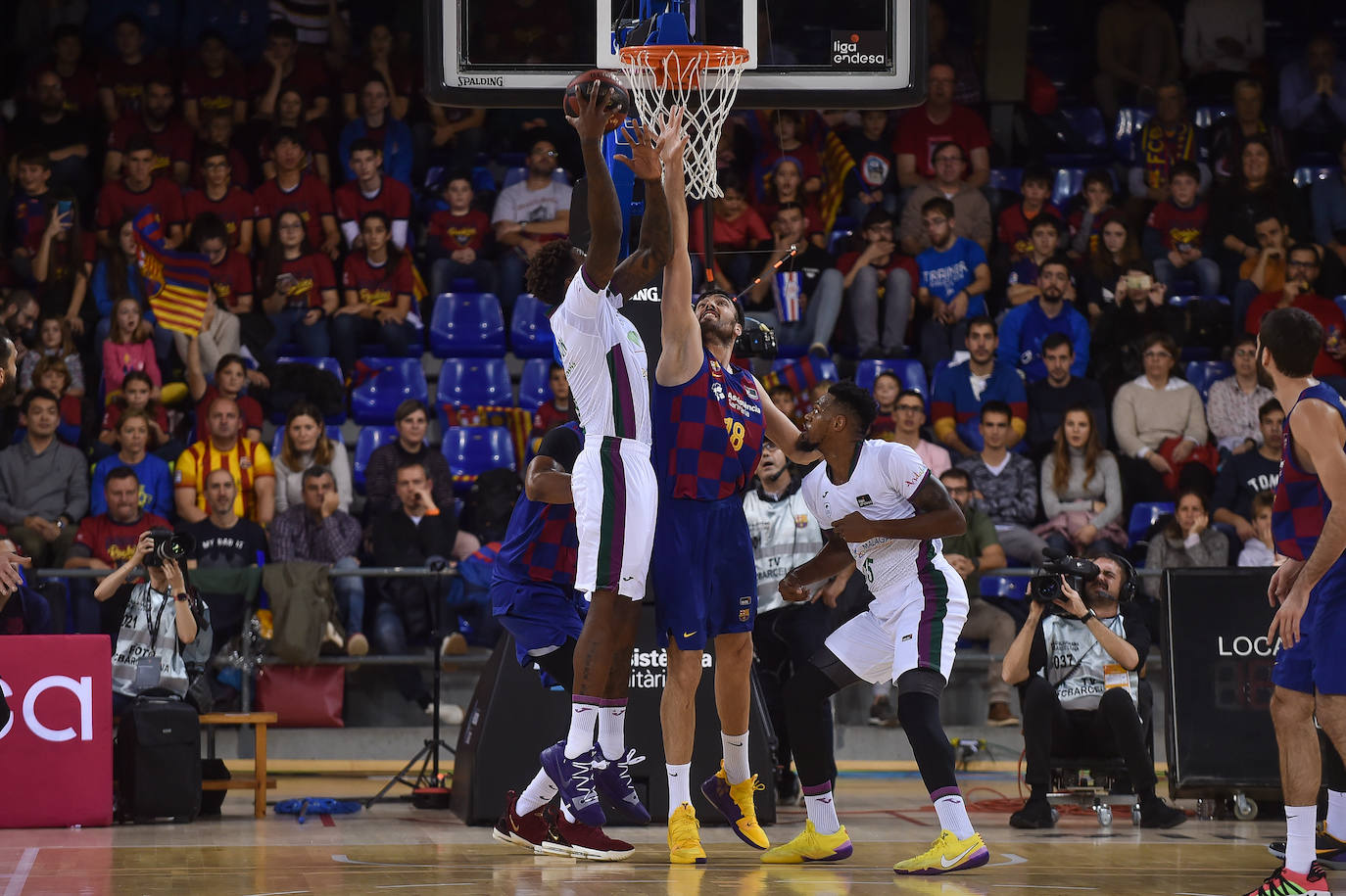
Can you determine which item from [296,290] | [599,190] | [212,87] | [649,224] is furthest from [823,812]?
[212,87]

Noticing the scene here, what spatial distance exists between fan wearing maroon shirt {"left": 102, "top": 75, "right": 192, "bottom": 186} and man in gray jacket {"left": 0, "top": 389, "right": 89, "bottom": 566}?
3235 mm

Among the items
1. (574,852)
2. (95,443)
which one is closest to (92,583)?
(95,443)

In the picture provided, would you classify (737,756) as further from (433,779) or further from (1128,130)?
(1128,130)

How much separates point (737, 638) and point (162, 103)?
9461 millimetres

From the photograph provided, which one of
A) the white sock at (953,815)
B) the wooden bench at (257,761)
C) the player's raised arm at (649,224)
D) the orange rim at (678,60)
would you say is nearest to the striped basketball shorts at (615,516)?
the player's raised arm at (649,224)

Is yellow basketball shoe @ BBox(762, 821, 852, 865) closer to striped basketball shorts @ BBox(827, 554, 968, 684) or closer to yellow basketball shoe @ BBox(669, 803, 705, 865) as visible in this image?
yellow basketball shoe @ BBox(669, 803, 705, 865)

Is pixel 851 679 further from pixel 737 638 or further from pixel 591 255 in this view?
pixel 591 255

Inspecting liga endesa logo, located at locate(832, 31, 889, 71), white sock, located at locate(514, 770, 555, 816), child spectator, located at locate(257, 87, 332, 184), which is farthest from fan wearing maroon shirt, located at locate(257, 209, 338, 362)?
white sock, located at locate(514, 770, 555, 816)

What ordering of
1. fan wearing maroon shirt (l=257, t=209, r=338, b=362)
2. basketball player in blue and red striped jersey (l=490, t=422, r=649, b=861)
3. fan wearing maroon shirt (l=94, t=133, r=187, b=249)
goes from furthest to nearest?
fan wearing maroon shirt (l=94, t=133, r=187, b=249)
fan wearing maroon shirt (l=257, t=209, r=338, b=362)
basketball player in blue and red striped jersey (l=490, t=422, r=649, b=861)

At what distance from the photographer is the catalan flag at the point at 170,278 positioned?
13086 mm

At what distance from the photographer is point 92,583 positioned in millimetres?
10961

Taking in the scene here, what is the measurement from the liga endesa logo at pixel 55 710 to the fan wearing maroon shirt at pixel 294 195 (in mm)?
6145

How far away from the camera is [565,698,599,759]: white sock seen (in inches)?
275

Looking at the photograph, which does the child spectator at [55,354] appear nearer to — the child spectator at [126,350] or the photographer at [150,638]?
the child spectator at [126,350]
